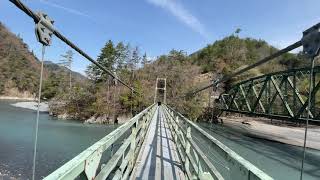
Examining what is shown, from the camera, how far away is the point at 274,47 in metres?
86.1

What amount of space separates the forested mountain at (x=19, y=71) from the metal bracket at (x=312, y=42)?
82.5 metres

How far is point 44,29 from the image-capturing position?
9.29 feet

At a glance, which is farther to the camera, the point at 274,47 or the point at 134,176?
the point at 274,47

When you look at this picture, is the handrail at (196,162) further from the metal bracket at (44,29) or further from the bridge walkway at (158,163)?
the metal bracket at (44,29)

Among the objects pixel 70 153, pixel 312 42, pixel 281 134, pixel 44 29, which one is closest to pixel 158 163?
pixel 44 29

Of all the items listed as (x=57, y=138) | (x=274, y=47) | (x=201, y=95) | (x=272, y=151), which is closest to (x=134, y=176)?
(x=272, y=151)

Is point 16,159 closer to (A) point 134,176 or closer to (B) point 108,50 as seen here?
(A) point 134,176

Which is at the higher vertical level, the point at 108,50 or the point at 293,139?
the point at 108,50

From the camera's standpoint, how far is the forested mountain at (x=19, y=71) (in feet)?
287

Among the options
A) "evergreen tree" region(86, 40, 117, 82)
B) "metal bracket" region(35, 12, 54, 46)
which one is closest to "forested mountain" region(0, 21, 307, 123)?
"evergreen tree" region(86, 40, 117, 82)

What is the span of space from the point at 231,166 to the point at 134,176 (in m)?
3.08

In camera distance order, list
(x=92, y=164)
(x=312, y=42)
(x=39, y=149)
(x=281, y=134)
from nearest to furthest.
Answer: (x=92, y=164) → (x=312, y=42) → (x=39, y=149) → (x=281, y=134)

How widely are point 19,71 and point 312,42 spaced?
10157 centimetres

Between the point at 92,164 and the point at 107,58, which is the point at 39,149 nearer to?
the point at 92,164
